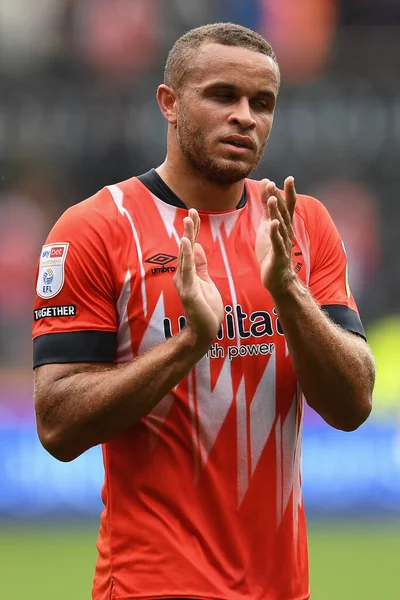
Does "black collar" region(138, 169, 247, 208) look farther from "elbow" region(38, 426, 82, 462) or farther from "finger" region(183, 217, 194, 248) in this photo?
"elbow" region(38, 426, 82, 462)

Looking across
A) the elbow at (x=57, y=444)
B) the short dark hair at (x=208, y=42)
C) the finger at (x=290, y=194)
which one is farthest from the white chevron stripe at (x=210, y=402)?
the short dark hair at (x=208, y=42)

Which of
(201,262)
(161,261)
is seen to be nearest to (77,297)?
(161,261)

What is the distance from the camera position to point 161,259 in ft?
12.5

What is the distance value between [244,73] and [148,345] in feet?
2.95

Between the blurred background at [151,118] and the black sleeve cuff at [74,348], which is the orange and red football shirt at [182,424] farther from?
the blurred background at [151,118]

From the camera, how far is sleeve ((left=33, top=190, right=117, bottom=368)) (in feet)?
12.2

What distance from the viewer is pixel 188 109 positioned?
155 inches

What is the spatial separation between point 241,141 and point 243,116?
0.26 feet

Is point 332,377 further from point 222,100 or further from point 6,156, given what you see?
point 6,156

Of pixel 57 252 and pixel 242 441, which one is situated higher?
pixel 57 252

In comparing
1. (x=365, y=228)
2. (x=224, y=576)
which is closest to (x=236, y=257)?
(x=224, y=576)

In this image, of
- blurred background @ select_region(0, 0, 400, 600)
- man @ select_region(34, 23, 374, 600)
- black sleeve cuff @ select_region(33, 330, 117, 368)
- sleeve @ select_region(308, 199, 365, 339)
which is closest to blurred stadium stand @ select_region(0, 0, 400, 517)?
Result: blurred background @ select_region(0, 0, 400, 600)

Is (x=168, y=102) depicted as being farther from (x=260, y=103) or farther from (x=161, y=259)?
(x=161, y=259)

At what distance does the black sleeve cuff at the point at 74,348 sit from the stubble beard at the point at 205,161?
2.02ft
